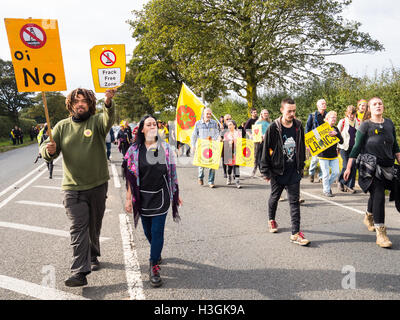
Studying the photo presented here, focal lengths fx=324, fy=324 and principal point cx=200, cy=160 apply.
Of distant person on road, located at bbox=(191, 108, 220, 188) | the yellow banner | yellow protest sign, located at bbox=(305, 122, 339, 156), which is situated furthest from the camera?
the yellow banner

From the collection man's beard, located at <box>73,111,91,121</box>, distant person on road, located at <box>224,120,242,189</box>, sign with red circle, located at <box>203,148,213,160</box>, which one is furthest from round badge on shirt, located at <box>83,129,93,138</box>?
distant person on road, located at <box>224,120,242,189</box>

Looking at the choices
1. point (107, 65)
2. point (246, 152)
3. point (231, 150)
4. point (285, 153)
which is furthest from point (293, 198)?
point (246, 152)

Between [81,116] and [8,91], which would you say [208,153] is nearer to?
[81,116]

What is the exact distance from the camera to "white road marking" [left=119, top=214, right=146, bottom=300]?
3.25 metres

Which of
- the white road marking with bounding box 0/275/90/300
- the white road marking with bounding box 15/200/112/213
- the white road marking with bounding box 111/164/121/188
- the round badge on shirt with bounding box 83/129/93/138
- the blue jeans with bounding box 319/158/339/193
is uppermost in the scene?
the round badge on shirt with bounding box 83/129/93/138

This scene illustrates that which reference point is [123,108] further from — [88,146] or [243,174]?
[88,146]

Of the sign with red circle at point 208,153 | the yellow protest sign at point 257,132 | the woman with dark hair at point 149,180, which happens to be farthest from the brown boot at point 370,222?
the yellow protest sign at point 257,132

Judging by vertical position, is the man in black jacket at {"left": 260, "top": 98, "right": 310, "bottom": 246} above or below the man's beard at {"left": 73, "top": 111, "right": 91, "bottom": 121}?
below

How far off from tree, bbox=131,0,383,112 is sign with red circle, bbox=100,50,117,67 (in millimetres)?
13452

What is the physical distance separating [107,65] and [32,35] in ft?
4.17

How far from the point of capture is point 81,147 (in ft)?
11.5

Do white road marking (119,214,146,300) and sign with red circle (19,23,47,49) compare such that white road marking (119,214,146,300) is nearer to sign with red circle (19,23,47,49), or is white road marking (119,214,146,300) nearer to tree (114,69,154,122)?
sign with red circle (19,23,47,49)
